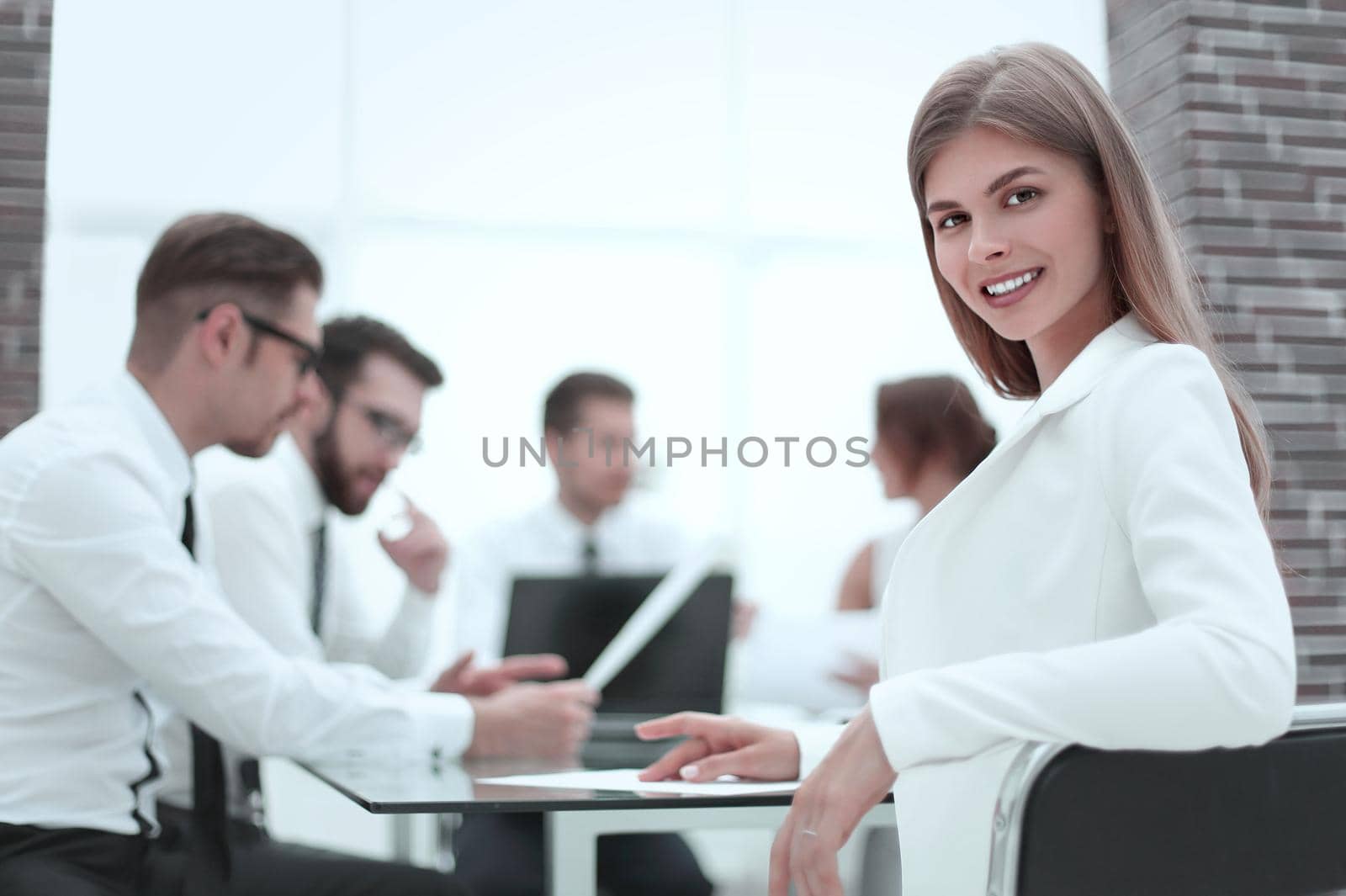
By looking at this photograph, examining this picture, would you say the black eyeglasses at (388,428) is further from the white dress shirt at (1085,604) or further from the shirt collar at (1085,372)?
the shirt collar at (1085,372)

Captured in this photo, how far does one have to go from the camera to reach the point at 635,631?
2516 mm

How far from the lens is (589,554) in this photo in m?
4.20

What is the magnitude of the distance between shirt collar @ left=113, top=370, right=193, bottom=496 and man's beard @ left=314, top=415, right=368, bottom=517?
122 cm

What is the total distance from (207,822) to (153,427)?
2.11ft

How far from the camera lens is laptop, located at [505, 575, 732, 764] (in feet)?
8.18

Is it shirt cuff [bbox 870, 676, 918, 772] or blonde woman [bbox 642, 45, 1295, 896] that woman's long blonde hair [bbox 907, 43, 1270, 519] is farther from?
shirt cuff [bbox 870, 676, 918, 772]

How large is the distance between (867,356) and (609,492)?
6.23 feet

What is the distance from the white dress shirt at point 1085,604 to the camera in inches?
33.9

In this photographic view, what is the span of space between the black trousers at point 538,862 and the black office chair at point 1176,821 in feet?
5.76

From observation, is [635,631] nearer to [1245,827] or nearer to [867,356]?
[1245,827]

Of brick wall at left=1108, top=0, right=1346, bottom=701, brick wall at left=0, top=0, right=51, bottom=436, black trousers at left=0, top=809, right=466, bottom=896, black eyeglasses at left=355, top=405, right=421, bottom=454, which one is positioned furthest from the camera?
black eyeglasses at left=355, top=405, right=421, bottom=454

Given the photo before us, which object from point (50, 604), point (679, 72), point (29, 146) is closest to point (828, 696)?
point (50, 604)

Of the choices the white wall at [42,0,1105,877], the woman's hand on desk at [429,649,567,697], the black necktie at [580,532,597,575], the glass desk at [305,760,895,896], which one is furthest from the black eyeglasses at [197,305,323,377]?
the white wall at [42,0,1105,877]

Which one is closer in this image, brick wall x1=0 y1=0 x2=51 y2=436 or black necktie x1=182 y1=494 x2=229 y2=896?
black necktie x1=182 y1=494 x2=229 y2=896
